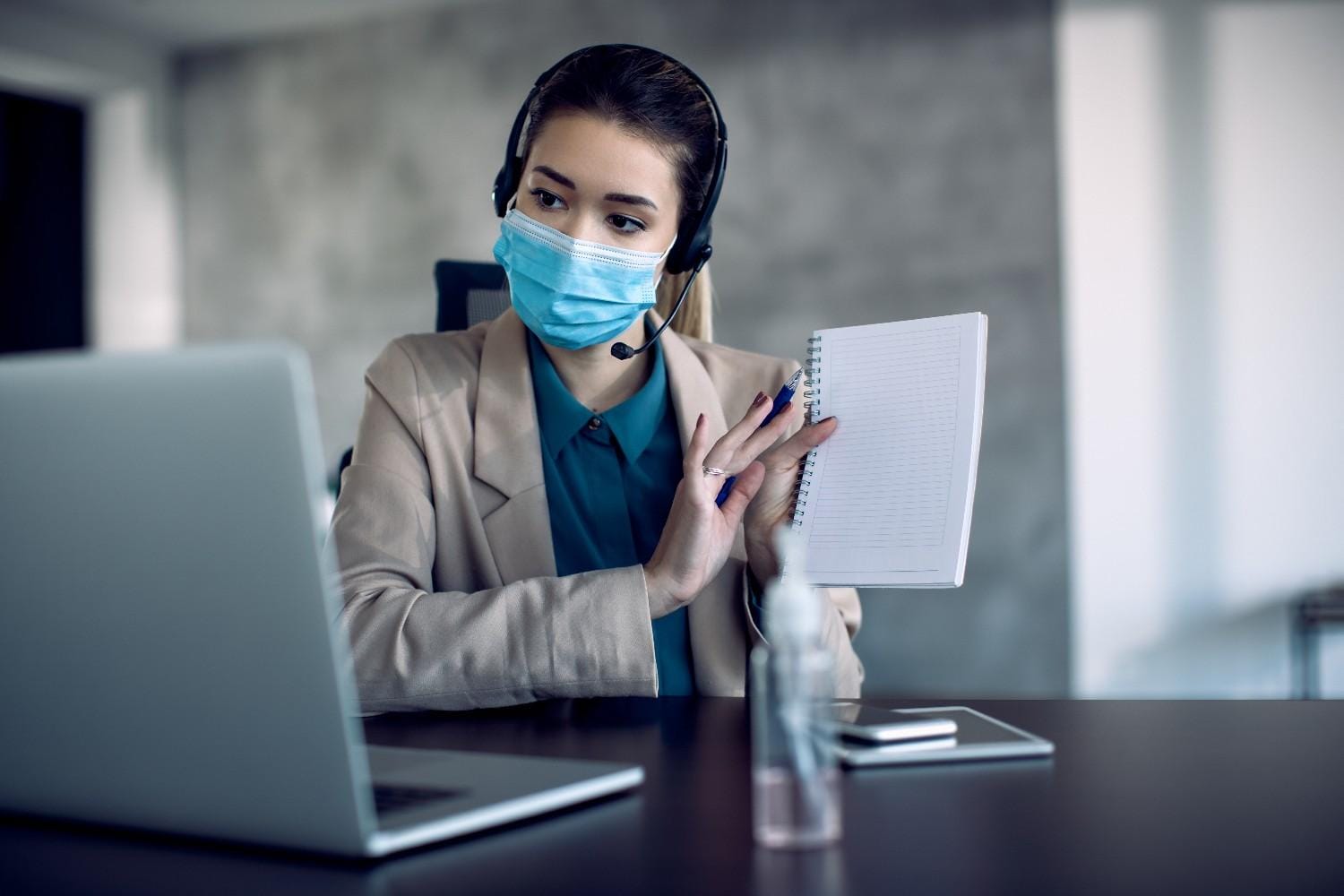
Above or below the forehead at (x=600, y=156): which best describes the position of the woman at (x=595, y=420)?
below

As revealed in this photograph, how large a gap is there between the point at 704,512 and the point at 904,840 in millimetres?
554

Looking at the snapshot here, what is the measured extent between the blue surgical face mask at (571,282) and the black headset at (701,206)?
0.13 ft

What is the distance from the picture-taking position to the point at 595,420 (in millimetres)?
1407

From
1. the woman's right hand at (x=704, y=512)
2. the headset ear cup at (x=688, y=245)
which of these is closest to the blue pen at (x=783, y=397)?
the woman's right hand at (x=704, y=512)

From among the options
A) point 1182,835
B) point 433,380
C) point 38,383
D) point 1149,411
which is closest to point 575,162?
point 433,380

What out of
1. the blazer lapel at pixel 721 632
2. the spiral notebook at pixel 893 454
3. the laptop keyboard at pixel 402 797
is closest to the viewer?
the laptop keyboard at pixel 402 797

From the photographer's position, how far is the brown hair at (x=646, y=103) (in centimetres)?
135

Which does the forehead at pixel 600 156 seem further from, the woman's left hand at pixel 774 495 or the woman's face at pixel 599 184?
the woman's left hand at pixel 774 495

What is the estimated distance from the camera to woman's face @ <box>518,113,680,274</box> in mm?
1342

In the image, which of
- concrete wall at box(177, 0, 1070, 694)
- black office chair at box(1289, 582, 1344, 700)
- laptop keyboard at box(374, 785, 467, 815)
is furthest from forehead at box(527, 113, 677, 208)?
black office chair at box(1289, 582, 1344, 700)

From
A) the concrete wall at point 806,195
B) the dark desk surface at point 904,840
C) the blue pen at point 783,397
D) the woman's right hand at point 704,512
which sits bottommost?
the dark desk surface at point 904,840

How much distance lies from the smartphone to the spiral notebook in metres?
0.16

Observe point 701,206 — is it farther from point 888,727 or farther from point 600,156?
point 888,727

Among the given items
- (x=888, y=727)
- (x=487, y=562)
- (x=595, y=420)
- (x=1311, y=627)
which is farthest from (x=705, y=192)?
(x=1311, y=627)
